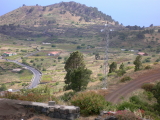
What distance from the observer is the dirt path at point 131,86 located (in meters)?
14.8

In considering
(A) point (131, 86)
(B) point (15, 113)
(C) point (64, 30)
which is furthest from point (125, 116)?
(C) point (64, 30)

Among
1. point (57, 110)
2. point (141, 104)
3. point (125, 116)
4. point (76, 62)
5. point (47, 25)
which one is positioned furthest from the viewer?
point (47, 25)

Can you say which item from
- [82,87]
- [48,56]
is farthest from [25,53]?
[82,87]

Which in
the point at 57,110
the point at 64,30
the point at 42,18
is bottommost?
the point at 57,110

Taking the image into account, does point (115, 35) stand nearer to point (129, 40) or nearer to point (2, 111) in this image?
point (129, 40)

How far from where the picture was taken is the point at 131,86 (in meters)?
17.8

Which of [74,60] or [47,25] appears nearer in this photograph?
[74,60]

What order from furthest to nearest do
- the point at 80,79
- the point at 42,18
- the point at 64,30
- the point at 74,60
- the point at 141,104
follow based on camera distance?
the point at 42,18 → the point at 64,30 → the point at 74,60 → the point at 80,79 → the point at 141,104

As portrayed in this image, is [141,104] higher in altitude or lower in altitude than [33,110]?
lower

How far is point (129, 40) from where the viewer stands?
298ft

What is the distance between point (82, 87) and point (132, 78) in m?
5.80

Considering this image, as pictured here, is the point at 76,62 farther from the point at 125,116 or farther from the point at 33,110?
the point at 125,116

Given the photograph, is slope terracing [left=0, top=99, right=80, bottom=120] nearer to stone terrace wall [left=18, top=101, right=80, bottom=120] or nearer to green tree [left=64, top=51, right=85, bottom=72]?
stone terrace wall [left=18, top=101, right=80, bottom=120]

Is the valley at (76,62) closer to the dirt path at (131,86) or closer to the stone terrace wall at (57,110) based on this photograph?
the dirt path at (131,86)
